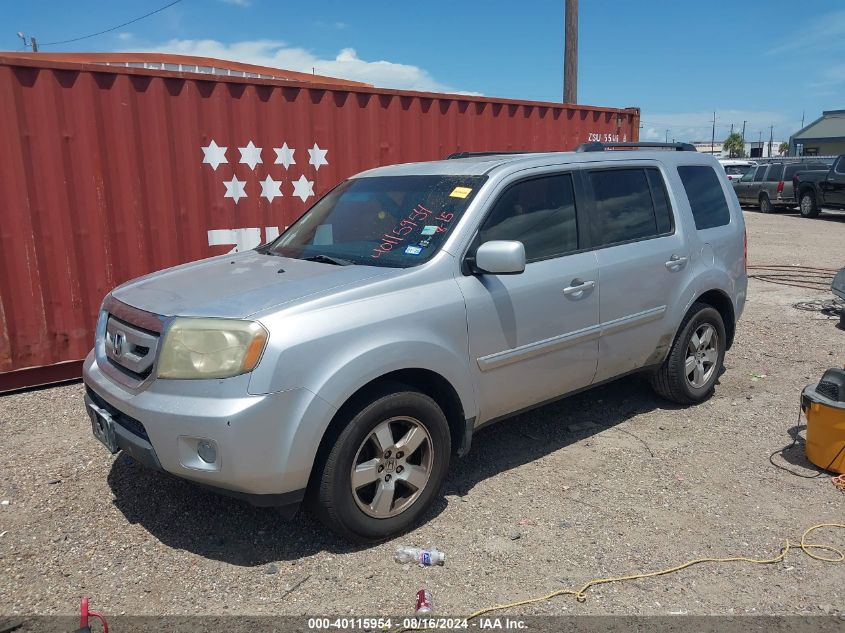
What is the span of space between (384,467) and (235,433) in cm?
78

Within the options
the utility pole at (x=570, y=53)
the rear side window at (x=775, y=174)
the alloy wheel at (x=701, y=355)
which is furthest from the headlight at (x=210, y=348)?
the rear side window at (x=775, y=174)

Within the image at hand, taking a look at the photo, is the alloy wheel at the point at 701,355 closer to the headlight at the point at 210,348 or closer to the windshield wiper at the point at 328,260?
the windshield wiper at the point at 328,260

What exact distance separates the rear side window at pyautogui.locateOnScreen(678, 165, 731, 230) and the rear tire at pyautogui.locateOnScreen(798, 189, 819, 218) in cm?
1830

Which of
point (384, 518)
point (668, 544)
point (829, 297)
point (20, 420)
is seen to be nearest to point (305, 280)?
point (384, 518)

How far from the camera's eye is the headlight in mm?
2840

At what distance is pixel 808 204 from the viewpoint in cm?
2114

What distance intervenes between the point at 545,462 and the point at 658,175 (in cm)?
215

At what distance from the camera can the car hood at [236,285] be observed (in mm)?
3057

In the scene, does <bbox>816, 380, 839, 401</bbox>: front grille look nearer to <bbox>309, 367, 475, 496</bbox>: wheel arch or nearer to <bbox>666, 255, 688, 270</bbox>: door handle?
<bbox>666, 255, 688, 270</bbox>: door handle

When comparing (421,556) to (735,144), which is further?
(735,144)

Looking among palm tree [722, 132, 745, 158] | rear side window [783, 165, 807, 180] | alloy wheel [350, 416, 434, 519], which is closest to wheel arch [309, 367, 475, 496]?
alloy wheel [350, 416, 434, 519]

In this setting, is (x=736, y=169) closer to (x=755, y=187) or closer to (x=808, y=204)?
(x=755, y=187)

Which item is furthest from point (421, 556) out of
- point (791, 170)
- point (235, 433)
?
point (791, 170)

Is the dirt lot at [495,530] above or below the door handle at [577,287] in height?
below
